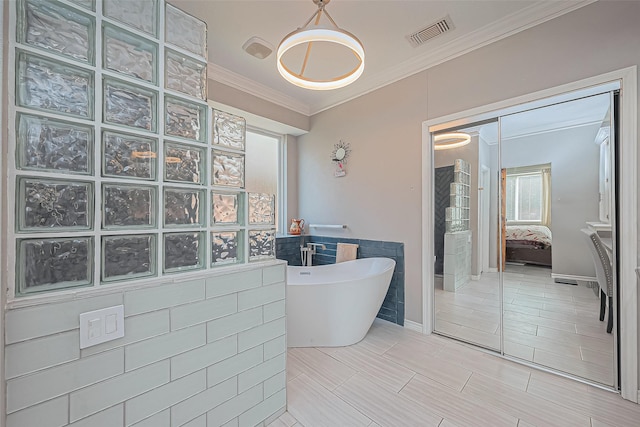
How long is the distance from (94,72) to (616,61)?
2.97m

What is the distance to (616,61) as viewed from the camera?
5.59ft

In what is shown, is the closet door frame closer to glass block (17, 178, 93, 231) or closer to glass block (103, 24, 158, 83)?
glass block (103, 24, 158, 83)

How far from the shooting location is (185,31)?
3.81ft

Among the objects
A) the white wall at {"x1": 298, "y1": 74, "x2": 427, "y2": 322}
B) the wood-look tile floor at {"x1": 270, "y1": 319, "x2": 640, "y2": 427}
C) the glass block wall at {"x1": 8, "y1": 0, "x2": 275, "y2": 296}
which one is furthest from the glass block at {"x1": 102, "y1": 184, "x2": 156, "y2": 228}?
the white wall at {"x1": 298, "y1": 74, "x2": 427, "y2": 322}

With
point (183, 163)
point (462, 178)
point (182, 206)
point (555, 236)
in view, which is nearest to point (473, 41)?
point (462, 178)

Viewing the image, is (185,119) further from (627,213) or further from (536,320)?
(536,320)

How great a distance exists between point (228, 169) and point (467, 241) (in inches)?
96.6

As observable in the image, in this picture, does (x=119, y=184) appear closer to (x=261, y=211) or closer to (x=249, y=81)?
(x=261, y=211)

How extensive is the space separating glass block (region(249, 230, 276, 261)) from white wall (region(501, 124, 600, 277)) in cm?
233

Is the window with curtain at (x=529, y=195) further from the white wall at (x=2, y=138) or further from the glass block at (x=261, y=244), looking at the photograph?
the white wall at (x=2, y=138)

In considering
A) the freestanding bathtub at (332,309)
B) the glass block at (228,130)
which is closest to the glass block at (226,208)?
the glass block at (228,130)

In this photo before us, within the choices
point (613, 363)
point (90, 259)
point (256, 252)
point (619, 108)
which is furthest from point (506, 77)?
point (90, 259)

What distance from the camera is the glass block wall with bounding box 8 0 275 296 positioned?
81cm

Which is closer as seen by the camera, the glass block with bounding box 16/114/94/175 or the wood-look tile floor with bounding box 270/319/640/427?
the glass block with bounding box 16/114/94/175
